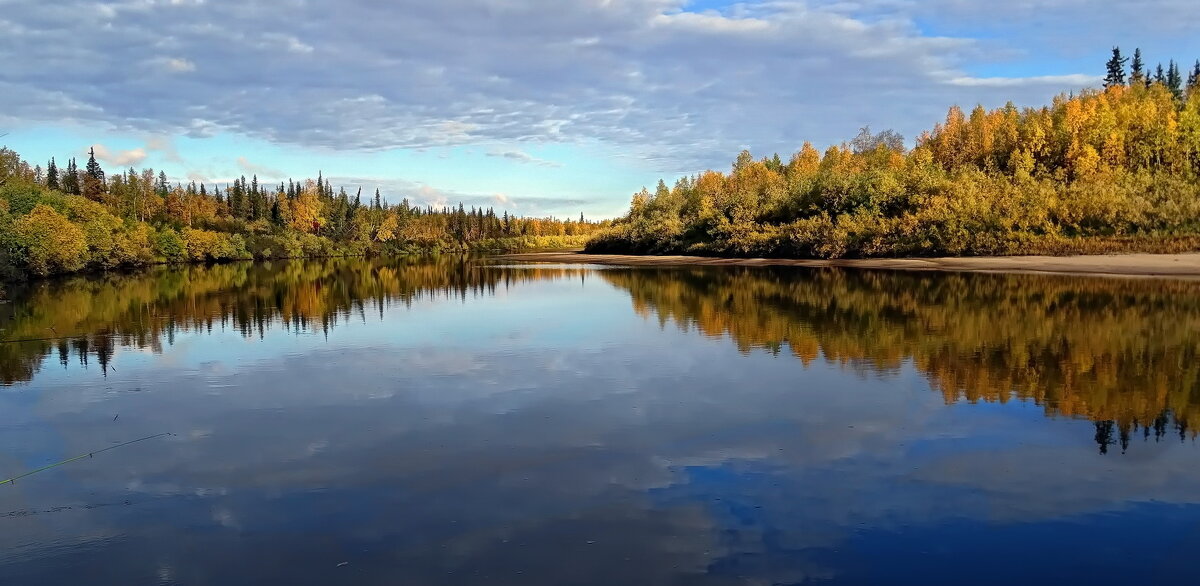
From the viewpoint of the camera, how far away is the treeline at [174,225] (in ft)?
181

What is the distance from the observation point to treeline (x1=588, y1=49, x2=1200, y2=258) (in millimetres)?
56144

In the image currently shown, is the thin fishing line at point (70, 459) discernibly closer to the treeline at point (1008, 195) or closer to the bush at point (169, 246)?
the treeline at point (1008, 195)

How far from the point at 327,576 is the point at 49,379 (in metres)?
13.1

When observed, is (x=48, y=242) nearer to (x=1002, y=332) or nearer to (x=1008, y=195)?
(x=1002, y=332)

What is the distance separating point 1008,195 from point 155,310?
206 ft

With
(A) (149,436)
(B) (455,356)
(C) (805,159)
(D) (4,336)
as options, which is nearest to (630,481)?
(A) (149,436)

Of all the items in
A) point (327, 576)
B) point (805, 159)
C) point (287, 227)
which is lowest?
point (327, 576)

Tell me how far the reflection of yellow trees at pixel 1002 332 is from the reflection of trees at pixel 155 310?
13.0 meters

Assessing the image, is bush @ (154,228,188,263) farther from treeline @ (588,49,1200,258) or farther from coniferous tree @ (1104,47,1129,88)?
coniferous tree @ (1104,47,1129,88)

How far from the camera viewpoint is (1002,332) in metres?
20.1

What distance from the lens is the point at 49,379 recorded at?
15719 mm

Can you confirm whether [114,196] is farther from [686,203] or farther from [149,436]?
[149,436]

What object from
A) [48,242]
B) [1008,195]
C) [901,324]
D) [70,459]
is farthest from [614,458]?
[1008,195]

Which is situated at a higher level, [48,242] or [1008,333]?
→ [48,242]
